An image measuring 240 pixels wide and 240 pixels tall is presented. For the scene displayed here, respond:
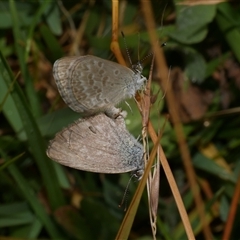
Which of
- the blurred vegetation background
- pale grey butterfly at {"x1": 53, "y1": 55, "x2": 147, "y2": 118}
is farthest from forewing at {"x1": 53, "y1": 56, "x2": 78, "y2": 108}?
the blurred vegetation background

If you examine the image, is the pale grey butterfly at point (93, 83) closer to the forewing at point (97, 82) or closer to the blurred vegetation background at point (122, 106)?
the forewing at point (97, 82)

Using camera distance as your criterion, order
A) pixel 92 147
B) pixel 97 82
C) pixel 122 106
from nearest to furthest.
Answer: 1. pixel 92 147
2. pixel 97 82
3. pixel 122 106

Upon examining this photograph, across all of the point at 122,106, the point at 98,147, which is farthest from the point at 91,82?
the point at 122,106

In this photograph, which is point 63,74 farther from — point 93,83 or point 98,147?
point 98,147

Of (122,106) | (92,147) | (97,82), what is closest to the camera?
(92,147)

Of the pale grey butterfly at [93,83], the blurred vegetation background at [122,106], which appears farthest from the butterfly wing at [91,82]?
the blurred vegetation background at [122,106]

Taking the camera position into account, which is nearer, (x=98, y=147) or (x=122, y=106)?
(x=98, y=147)

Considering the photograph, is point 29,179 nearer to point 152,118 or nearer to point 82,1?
point 152,118

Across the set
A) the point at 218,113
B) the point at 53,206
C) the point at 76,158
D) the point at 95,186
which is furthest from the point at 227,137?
the point at 76,158

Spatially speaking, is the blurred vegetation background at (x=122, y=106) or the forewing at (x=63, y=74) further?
the blurred vegetation background at (x=122, y=106)
